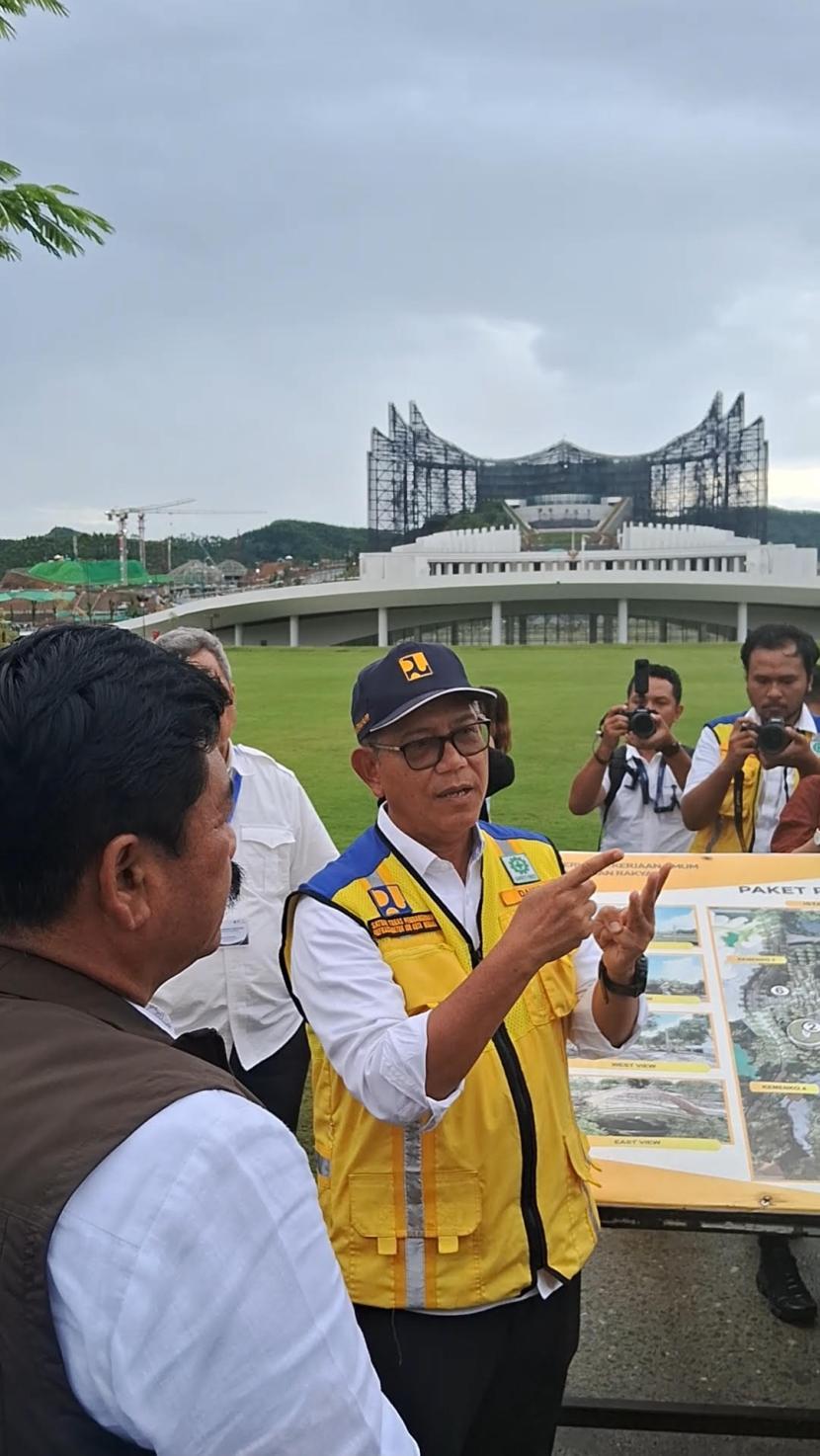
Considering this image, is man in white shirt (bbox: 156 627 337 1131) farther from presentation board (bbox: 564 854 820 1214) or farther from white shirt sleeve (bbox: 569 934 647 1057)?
white shirt sleeve (bbox: 569 934 647 1057)

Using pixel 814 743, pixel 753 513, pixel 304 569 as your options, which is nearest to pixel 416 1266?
pixel 814 743

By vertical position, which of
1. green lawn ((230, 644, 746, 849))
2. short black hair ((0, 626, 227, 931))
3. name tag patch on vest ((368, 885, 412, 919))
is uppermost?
short black hair ((0, 626, 227, 931))

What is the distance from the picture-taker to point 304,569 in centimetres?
7425

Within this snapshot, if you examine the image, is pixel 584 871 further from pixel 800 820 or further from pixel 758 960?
pixel 800 820

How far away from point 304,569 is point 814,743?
71.4 m

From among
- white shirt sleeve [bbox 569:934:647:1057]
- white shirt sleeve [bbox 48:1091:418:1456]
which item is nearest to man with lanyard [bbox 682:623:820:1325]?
white shirt sleeve [bbox 569:934:647:1057]

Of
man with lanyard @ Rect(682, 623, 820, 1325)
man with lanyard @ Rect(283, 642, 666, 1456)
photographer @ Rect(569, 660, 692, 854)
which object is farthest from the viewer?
photographer @ Rect(569, 660, 692, 854)

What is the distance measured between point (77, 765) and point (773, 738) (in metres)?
3.31

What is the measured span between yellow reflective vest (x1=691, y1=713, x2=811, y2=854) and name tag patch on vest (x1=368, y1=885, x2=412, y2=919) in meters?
2.59

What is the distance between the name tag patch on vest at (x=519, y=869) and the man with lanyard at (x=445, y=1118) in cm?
4

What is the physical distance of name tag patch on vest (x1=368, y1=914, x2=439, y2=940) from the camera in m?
1.93

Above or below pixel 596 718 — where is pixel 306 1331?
above

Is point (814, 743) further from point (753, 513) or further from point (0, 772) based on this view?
point (753, 513)

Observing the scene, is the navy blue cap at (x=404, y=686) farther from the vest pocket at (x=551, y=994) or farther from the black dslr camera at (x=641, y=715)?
the black dslr camera at (x=641, y=715)
